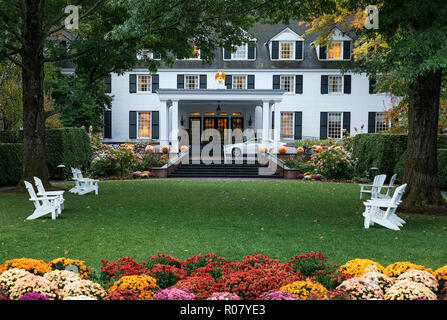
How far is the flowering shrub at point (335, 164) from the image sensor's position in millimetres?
21578

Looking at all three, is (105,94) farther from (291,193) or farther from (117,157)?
(291,193)

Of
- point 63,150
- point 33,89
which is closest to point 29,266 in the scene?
point 33,89

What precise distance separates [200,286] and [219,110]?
1004 inches

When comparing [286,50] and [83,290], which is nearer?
[83,290]

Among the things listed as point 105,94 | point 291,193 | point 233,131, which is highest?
point 105,94

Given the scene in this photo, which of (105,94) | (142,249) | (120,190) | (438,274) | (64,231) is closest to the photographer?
(438,274)

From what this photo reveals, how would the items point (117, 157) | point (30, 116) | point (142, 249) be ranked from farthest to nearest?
1. point (117, 157)
2. point (30, 116)
3. point (142, 249)

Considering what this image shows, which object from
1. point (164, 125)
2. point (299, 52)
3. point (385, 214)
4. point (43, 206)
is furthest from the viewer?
point (299, 52)

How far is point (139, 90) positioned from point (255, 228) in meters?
28.6

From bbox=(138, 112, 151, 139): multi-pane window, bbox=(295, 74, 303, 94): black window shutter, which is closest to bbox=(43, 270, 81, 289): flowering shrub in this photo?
bbox=(138, 112, 151, 139): multi-pane window

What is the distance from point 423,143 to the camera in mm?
11219

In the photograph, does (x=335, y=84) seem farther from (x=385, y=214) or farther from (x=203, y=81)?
(x=385, y=214)

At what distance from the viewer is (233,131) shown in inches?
1350

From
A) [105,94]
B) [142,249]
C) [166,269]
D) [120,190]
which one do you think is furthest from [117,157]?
[166,269]
